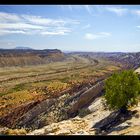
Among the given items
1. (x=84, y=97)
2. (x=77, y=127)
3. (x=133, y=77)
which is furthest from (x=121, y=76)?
(x=84, y=97)

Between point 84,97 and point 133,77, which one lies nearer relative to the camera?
point 133,77

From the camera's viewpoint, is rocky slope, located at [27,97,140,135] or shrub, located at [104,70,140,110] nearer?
rocky slope, located at [27,97,140,135]

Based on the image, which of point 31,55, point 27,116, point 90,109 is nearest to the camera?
point 90,109

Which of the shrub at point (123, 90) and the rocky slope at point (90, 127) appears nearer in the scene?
the rocky slope at point (90, 127)

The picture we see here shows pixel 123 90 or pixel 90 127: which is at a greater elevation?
pixel 123 90

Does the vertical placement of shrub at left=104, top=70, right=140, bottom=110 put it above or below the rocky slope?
above

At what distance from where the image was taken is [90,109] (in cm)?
2764

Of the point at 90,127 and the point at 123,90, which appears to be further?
the point at 90,127

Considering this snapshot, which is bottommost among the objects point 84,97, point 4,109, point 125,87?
point 4,109

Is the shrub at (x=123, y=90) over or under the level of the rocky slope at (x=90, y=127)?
over
